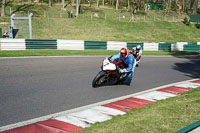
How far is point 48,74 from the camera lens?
1075 centimetres

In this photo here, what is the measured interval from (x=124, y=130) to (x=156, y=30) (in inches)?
1627

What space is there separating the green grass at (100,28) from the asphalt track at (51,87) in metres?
21.1

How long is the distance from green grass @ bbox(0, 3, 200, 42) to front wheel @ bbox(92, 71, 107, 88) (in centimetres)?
2438

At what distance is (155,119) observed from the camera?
5.45m

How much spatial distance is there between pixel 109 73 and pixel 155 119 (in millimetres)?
3417

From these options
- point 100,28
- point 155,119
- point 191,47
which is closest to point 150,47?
point 191,47

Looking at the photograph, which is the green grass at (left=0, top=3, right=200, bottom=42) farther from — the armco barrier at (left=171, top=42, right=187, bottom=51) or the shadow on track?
the shadow on track

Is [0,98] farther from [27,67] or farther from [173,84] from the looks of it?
[173,84]

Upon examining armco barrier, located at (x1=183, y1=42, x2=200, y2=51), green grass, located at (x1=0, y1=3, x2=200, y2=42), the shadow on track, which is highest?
green grass, located at (x1=0, y1=3, x2=200, y2=42)

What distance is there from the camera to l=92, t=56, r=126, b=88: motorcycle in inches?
331

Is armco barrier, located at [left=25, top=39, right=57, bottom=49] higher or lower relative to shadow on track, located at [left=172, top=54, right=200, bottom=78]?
higher

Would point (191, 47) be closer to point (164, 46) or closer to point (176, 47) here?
point (176, 47)

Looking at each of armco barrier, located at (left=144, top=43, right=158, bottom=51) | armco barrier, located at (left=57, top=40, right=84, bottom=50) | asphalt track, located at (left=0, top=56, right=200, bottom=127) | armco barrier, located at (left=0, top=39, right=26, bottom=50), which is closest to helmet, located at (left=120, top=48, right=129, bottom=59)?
asphalt track, located at (left=0, top=56, right=200, bottom=127)

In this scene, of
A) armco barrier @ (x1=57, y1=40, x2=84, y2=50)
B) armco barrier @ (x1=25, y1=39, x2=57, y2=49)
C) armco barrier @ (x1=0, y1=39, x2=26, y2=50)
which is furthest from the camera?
armco barrier @ (x1=57, y1=40, x2=84, y2=50)
